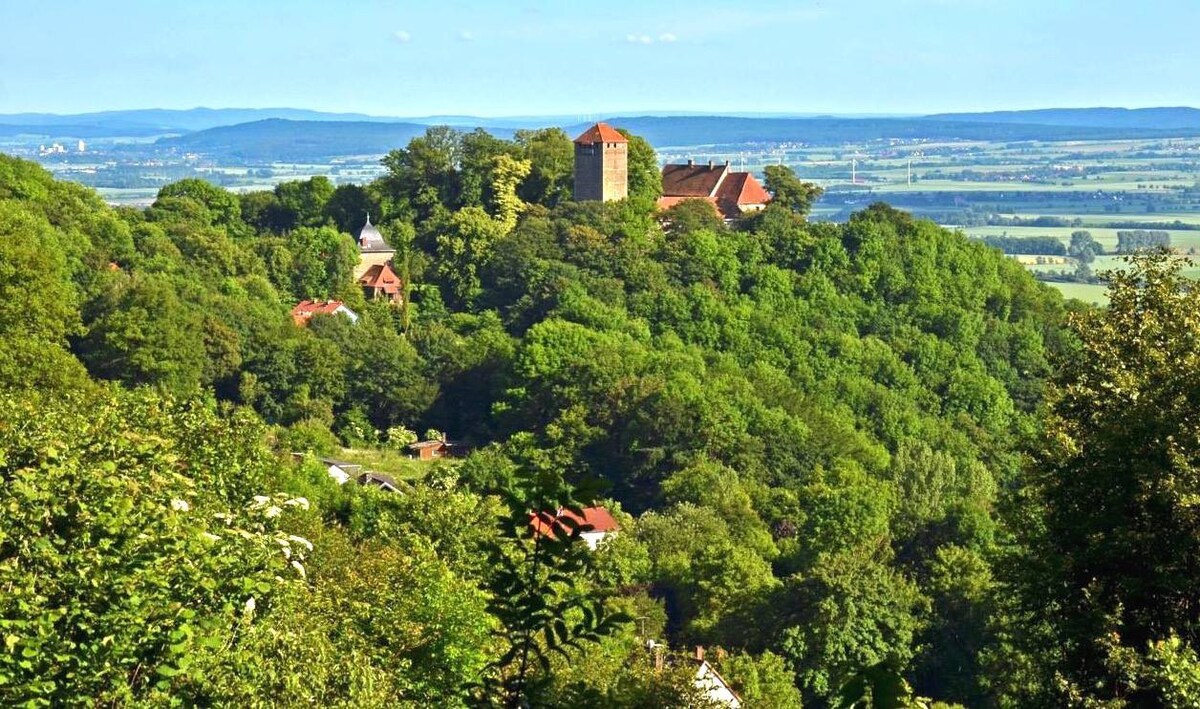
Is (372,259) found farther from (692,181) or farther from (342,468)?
(342,468)

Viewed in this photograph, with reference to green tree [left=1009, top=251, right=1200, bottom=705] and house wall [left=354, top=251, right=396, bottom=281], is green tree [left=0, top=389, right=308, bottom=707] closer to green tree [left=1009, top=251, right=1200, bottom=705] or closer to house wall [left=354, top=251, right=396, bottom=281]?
green tree [left=1009, top=251, right=1200, bottom=705]

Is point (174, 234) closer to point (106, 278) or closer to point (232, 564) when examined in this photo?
point (106, 278)

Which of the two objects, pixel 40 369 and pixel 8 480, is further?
pixel 40 369

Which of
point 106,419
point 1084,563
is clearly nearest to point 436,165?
point 106,419

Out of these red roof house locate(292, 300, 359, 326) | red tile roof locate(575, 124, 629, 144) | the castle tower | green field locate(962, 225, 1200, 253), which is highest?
red tile roof locate(575, 124, 629, 144)

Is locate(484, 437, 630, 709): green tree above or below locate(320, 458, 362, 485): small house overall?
above

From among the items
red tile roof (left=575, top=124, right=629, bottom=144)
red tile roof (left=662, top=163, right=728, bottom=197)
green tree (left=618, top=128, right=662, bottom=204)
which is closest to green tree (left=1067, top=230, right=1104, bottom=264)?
red tile roof (left=662, top=163, right=728, bottom=197)
